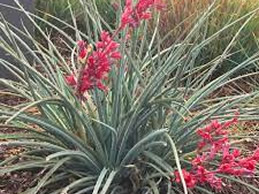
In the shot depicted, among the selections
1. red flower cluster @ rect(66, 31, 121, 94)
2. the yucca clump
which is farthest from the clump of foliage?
red flower cluster @ rect(66, 31, 121, 94)

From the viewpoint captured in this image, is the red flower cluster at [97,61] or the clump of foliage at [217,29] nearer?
the red flower cluster at [97,61]

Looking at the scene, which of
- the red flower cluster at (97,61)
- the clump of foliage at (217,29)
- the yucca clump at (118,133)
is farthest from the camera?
the clump of foliage at (217,29)

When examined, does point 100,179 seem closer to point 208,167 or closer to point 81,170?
point 81,170

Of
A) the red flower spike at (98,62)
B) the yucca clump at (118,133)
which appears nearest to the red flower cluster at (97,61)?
the red flower spike at (98,62)

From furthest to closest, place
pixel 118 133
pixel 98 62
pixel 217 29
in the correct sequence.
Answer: pixel 217 29, pixel 118 133, pixel 98 62

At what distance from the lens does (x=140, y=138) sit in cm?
263

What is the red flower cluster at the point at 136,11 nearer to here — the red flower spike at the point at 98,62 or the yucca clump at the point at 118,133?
the red flower spike at the point at 98,62

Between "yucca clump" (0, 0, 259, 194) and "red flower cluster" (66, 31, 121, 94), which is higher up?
"red flower cluster" (66, 31, 121, 94)

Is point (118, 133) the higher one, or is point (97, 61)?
point (97, 61)

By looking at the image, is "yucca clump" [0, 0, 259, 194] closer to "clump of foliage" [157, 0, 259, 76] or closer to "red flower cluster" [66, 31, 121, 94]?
"red flower cluster" [66, 31, 121, 94]

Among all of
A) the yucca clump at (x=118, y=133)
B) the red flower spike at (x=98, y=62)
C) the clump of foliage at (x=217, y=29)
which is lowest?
the clump of foliage at (x=217, y=29)

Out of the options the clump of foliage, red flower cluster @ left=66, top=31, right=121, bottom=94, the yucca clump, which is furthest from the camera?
the clump of foliage

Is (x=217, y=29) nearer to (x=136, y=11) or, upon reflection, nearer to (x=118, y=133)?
(x=118, y=133)

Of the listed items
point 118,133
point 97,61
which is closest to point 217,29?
point 118,133
